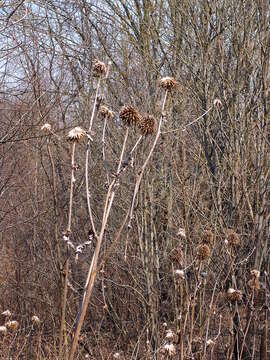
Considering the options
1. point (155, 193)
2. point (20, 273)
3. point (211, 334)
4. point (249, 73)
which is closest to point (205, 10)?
point (249, 73)

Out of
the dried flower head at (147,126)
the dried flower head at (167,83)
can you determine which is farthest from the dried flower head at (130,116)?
the dried flower head at (167,83)

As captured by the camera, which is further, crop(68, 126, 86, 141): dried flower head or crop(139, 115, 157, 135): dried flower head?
crop(139, 115, 157, 135): dried flower head

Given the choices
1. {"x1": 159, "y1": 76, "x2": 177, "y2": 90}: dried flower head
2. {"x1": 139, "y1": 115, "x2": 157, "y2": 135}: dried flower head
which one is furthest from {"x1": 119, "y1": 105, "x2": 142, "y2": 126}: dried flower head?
{"x1": 159, "y1": 76, "x2": 177, "y2": 90}: dried flower head

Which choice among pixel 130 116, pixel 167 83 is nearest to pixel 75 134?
pixel 130 116

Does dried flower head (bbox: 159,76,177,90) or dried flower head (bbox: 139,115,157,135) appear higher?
dried flower head (bbox: 159,76,177,90)

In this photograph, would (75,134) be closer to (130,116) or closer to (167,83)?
(130,116)

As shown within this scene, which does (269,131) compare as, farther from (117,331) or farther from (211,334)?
(117,331)

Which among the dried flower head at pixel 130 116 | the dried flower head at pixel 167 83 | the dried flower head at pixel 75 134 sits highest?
the dried flower head at pixel 167 83

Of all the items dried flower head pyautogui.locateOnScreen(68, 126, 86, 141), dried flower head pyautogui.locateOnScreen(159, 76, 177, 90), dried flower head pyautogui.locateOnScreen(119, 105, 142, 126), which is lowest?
dried flower head pyautogui.locateOnScreen(68, 126, 86, 141)

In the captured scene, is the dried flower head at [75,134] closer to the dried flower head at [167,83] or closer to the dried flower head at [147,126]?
the dried flower head at [147,126]

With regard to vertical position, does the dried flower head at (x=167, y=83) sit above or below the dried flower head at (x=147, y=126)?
above

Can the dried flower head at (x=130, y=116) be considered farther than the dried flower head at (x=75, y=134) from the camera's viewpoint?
Yes

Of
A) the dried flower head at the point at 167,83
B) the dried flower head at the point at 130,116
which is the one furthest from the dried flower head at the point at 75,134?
the dried flower head at the point at 167,83

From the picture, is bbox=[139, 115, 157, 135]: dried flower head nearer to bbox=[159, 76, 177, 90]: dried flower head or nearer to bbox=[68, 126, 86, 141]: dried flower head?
bbox=[159, 76, 177, 90]: dried flower head
